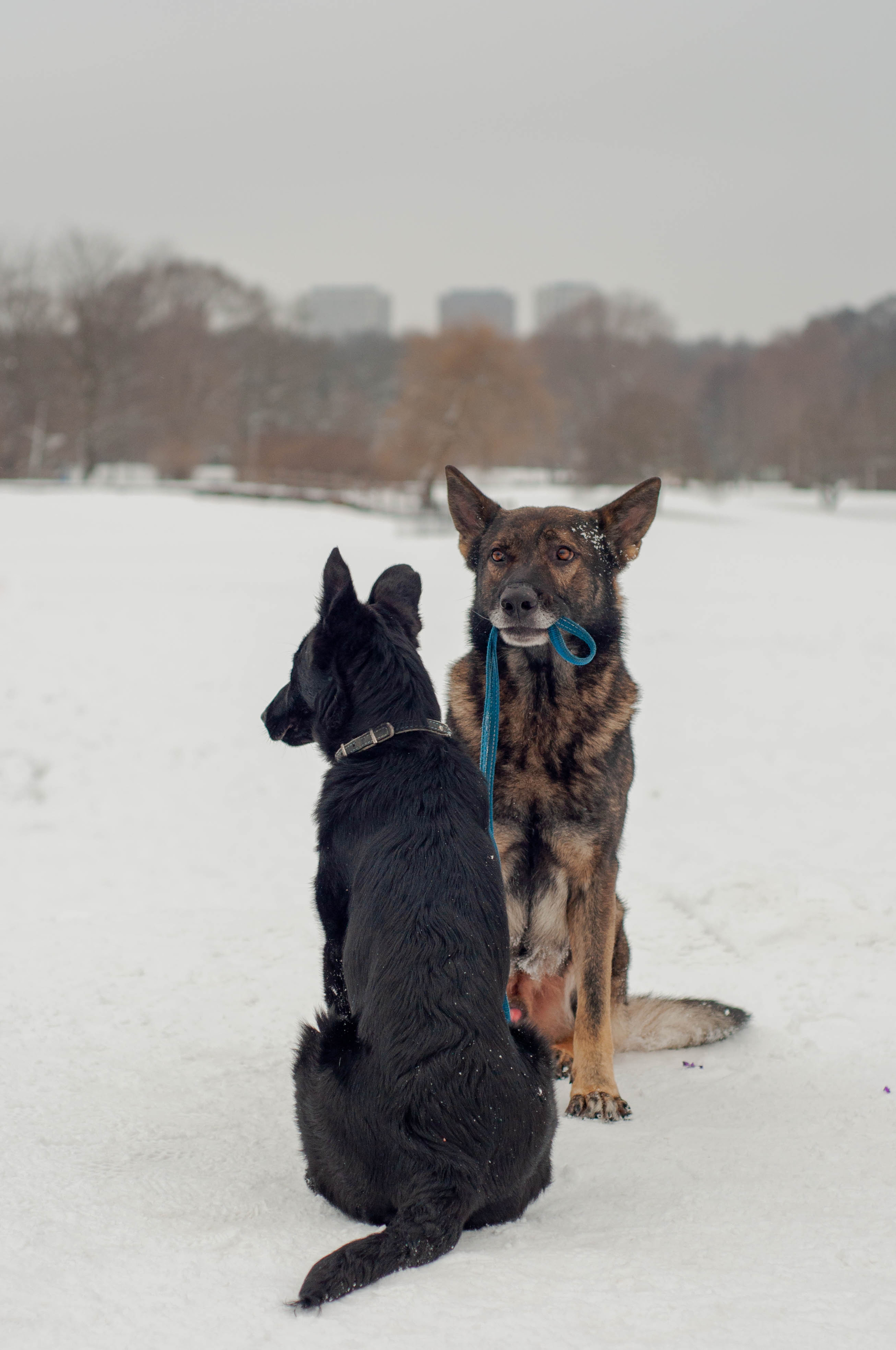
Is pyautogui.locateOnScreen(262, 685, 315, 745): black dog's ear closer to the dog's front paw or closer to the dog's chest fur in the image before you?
the dog's chest fur

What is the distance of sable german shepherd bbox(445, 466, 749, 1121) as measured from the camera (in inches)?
143

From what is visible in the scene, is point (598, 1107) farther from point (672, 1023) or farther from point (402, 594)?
point (402, 594)

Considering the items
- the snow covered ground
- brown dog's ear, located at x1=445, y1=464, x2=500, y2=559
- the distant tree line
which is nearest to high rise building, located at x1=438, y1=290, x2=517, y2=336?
the distant tree line

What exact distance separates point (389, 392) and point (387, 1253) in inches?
3209

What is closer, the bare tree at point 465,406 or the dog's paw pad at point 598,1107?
the dog's paw pad at point 598,1107

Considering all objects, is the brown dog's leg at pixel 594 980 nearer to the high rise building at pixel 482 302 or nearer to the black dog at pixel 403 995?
the black dog at pixel 403 995

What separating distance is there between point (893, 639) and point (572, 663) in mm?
10885

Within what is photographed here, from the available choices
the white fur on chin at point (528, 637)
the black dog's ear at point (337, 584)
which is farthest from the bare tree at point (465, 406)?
the black dog's ear at point (337, 584)

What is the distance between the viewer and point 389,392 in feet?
265

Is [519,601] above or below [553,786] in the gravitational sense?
above

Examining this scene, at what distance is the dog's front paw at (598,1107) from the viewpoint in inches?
141

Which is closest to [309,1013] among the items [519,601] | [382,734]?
[382,734]

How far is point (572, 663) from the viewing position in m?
3.71

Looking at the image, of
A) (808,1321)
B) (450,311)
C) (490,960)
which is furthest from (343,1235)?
(450,311)
